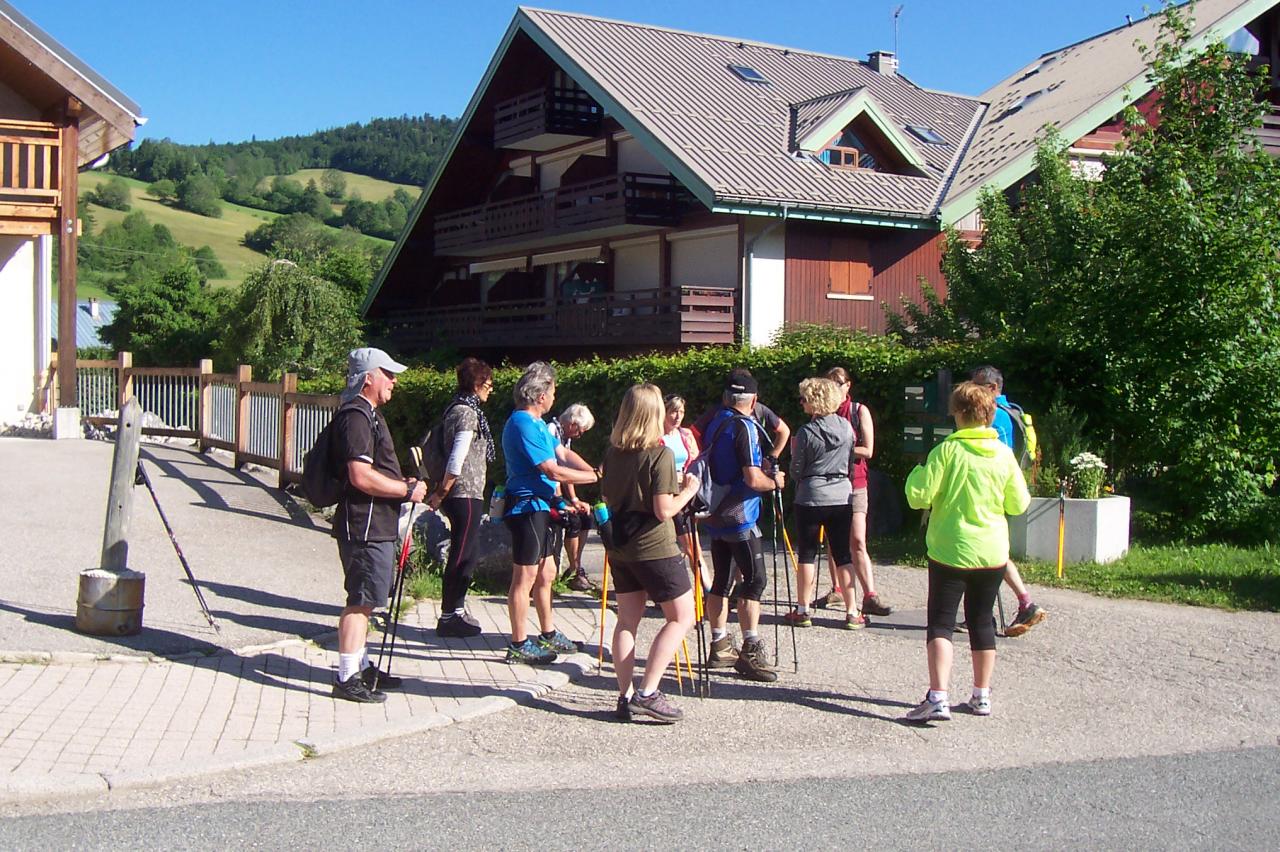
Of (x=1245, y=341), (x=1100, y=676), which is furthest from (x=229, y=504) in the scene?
(x=1245, y=341)

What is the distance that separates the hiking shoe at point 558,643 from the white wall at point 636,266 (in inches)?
730

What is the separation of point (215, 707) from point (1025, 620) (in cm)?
524

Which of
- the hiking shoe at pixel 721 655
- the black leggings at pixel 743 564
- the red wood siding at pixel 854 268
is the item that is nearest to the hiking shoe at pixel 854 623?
the hiking shoe at pixel 721 655

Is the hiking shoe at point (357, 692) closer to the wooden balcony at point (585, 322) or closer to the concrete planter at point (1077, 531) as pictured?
the concrete planter at point (1077, 531)

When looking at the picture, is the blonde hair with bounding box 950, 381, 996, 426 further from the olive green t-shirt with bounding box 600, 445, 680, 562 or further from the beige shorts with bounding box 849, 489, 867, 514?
the beige shorts with bounding box 849, 489, 867, 514

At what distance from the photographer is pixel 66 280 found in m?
19.1

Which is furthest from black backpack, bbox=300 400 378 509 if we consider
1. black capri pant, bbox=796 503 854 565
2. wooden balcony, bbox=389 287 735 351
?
wooden balcony, bbox=389 287 735 351

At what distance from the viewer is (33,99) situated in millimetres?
20109

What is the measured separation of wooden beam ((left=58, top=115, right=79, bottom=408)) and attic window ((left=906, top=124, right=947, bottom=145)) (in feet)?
56.3

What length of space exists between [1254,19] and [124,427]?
23.0m

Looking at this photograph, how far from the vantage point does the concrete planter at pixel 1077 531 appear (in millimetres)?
11148

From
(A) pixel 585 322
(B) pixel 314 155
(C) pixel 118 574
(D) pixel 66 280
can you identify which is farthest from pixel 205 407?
(B) pixel 314 155

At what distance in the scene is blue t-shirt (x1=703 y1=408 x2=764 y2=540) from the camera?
24.6 feet

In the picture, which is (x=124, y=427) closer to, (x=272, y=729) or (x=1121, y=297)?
(x=272, y=729)
